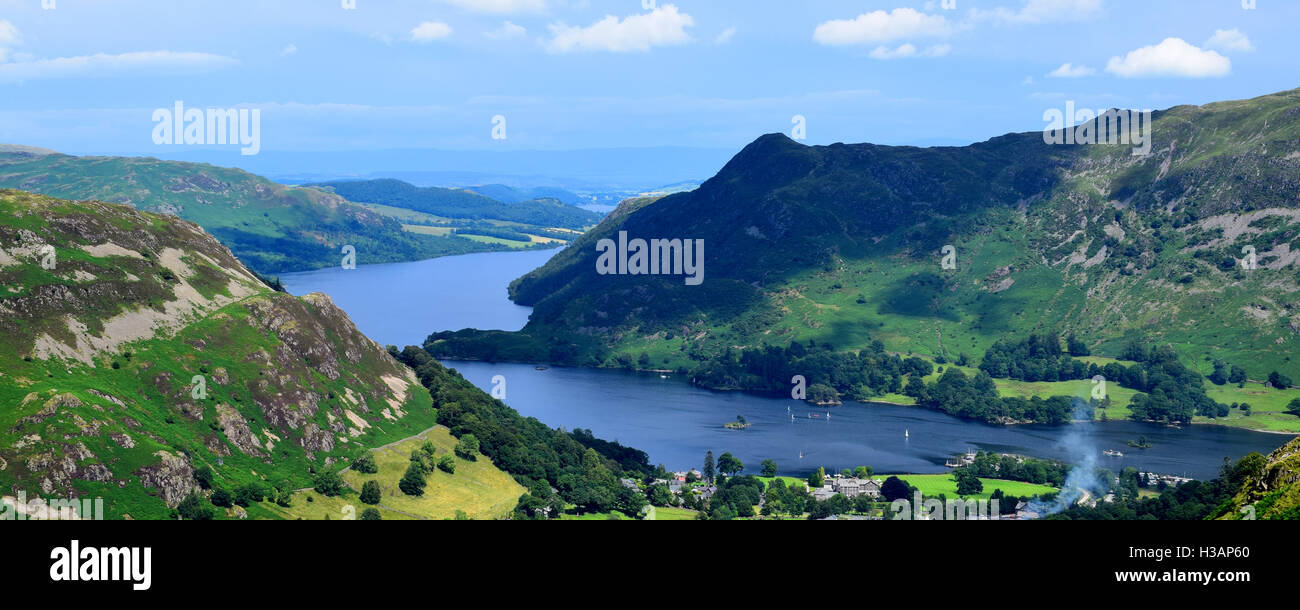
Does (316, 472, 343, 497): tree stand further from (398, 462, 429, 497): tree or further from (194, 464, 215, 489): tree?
(194, 464, 215, 489): tree

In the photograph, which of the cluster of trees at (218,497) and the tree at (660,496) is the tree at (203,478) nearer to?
the cluster of trees at (218,497)

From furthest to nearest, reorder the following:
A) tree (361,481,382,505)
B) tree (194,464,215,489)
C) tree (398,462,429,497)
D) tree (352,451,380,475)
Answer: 1. tree (352,451,380,475)
2. tree (398,462,429,497)
3. tree (361,481,382,505)
4. tree (194,464,215,489)

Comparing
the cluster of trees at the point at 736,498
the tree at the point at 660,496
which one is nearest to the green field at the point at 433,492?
the tree at the point at 660,496

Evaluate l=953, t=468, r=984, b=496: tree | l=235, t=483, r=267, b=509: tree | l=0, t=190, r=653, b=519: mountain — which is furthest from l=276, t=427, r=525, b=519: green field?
l=953, t=468, r=984, b=496: tree

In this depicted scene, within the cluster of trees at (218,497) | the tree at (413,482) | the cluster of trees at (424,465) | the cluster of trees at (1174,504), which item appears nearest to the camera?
the cluster of trees at (218,497)

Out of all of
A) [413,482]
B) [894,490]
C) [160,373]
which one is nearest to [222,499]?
[413,482]

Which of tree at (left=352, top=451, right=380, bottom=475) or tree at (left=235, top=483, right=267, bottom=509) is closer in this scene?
tree at (left=235, top=483, right=267, bottom=509)
